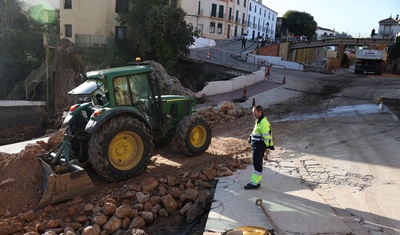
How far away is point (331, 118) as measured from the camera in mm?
12703

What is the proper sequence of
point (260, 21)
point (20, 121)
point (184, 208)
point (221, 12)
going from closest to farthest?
point (184, 208)
point (20, 121)
point (221, 12)
point (260, 21)

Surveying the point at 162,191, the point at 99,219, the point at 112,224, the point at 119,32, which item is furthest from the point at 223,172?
the point at 119,32

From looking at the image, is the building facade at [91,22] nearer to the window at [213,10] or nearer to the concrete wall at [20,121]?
the concrete wall at [20,121]

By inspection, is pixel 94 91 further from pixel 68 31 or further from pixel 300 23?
pixel 300 23

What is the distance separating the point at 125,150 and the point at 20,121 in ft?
58.2

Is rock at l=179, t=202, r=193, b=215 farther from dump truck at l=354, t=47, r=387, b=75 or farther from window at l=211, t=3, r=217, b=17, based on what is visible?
window at l=211, t=3, r=217, b=17

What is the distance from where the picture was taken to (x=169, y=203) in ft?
18.9

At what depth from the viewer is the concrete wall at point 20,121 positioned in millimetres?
19942

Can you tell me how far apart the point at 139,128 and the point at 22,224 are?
259cm

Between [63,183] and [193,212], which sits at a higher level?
[63,183]

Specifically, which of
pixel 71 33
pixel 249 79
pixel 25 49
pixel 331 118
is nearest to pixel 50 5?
pixel 25 49

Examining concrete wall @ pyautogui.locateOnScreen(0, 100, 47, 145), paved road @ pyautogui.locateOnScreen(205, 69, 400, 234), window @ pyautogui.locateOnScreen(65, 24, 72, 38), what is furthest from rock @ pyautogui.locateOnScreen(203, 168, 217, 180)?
window @ pyautogui.locateOnScreen(65, 24, 72, 38)

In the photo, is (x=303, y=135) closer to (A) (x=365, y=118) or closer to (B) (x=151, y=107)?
(A) (x=365, y=118)

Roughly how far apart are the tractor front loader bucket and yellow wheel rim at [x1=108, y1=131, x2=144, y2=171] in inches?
25.0
